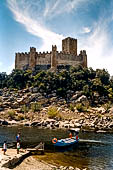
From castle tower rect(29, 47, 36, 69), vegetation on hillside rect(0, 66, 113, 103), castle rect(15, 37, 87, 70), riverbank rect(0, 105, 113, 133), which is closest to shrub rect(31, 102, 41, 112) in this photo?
riverbank rect(0, 105, 113, 133)

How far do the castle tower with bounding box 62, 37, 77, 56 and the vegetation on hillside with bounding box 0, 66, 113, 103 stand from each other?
970 centimetres

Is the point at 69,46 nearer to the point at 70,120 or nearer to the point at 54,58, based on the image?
the point at 54,58

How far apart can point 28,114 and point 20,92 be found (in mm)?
16373

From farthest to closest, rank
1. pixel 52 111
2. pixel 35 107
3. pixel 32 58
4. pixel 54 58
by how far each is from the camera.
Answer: pixel 32 58 < pixel 54 58 < pixel 35 107 < pixel 52 111

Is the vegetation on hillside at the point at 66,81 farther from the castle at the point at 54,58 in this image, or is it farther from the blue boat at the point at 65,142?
the blue boat at the point at 65,142

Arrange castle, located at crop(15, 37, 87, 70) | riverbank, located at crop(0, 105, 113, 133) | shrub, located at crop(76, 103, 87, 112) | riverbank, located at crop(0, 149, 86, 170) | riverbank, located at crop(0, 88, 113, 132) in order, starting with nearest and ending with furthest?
riverbank, located at crop(0, 149, 86, 170) → riverbank, located at crop(0, 105, 113, 133) → riverbank, located at crop(0, 88, 113, 132) → shrub, located at crop(76, 103, 87, 112) → castle, located at crop(15, 37, 87, 70)

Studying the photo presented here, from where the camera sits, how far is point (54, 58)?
8325 cm

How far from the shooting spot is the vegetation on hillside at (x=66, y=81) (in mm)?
75375

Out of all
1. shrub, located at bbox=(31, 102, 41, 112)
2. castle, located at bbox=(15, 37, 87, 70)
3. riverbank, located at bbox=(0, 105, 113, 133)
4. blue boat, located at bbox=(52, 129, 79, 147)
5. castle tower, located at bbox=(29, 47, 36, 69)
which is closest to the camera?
blue boat, located at bbox=(52, 129, 79, 147)

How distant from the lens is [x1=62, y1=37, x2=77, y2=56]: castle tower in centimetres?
8906

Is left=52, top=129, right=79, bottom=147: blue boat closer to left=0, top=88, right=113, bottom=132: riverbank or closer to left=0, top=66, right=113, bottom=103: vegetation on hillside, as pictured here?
left=0, top=88, right=113, bottom=132: riverbank

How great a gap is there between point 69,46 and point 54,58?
10644 millimetres

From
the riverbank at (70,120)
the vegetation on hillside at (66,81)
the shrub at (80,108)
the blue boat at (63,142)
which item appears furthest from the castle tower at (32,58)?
the blue boat at (63,142)

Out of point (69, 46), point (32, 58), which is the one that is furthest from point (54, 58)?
point (69, 46)
